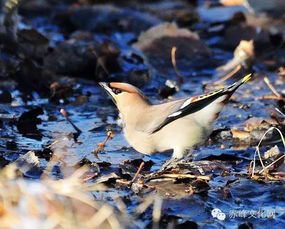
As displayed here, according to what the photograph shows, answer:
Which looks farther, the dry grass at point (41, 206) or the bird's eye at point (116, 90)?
the bird's eye at point (116, 90)

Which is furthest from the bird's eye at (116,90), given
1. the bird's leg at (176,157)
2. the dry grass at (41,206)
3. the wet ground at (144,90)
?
the dry grass at (41,206)

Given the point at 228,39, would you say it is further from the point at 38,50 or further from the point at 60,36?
the point at 38,50

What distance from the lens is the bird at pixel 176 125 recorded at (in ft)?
15.8

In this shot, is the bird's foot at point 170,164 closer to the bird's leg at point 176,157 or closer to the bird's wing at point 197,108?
the bird's leg at point 176,157

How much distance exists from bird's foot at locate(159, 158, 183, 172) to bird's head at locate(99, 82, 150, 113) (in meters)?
0.51

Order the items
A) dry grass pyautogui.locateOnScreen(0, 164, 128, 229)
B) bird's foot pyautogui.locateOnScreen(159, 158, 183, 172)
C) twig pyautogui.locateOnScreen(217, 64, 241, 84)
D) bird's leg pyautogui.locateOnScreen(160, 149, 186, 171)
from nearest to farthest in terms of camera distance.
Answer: dry grass pyautogui.locateOnScreen(0, 164, 128, 229) → bird's foot pyautogui.locateOnScreen(159, 158, 183, 172) → bird's leg pyautogui.locateOnScreen(160, 149, 186, 171) → twig pyautogui.locateOnScreen(217, 64, 241, 84)

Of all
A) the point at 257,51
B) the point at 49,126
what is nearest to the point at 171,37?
the point at 257,51

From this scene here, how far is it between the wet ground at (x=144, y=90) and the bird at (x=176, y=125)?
0.46ft

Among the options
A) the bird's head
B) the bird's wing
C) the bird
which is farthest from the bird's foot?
the bird's head

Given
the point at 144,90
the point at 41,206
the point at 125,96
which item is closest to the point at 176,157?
the point at 125,96

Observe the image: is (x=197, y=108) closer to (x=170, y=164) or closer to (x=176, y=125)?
(x=176, y=125)

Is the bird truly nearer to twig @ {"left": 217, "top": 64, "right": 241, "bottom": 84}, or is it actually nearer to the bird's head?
the bird's head

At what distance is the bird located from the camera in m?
4.82

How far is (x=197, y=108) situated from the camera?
486 cm
